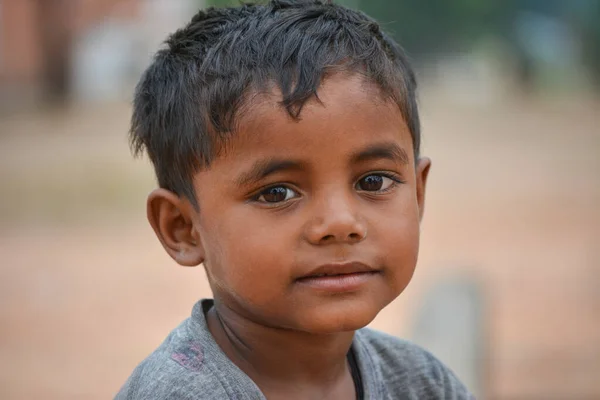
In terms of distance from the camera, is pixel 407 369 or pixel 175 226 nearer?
pixel 175 226

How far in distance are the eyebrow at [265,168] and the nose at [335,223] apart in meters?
0.10

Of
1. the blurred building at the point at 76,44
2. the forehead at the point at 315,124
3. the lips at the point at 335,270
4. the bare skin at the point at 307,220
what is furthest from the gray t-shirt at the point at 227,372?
the blurred building at the point at 76,44

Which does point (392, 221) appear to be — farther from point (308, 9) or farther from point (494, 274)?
point (494, 274)

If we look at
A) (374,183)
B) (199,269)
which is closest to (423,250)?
(199,269)

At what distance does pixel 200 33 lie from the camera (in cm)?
219

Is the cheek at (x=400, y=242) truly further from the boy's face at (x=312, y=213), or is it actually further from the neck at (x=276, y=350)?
the neck at (x=276, y=350)

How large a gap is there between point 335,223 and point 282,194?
0.15 m

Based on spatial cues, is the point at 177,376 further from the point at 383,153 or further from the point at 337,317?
the point at 383,153

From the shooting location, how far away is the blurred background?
5.61m

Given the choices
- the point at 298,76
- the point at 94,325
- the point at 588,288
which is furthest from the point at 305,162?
the point at 588,288

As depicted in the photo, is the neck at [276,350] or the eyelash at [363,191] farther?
the neck at [276,350]

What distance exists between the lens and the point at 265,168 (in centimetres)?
191

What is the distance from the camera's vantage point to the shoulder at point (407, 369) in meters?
2.29

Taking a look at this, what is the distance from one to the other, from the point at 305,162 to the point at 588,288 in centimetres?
613
